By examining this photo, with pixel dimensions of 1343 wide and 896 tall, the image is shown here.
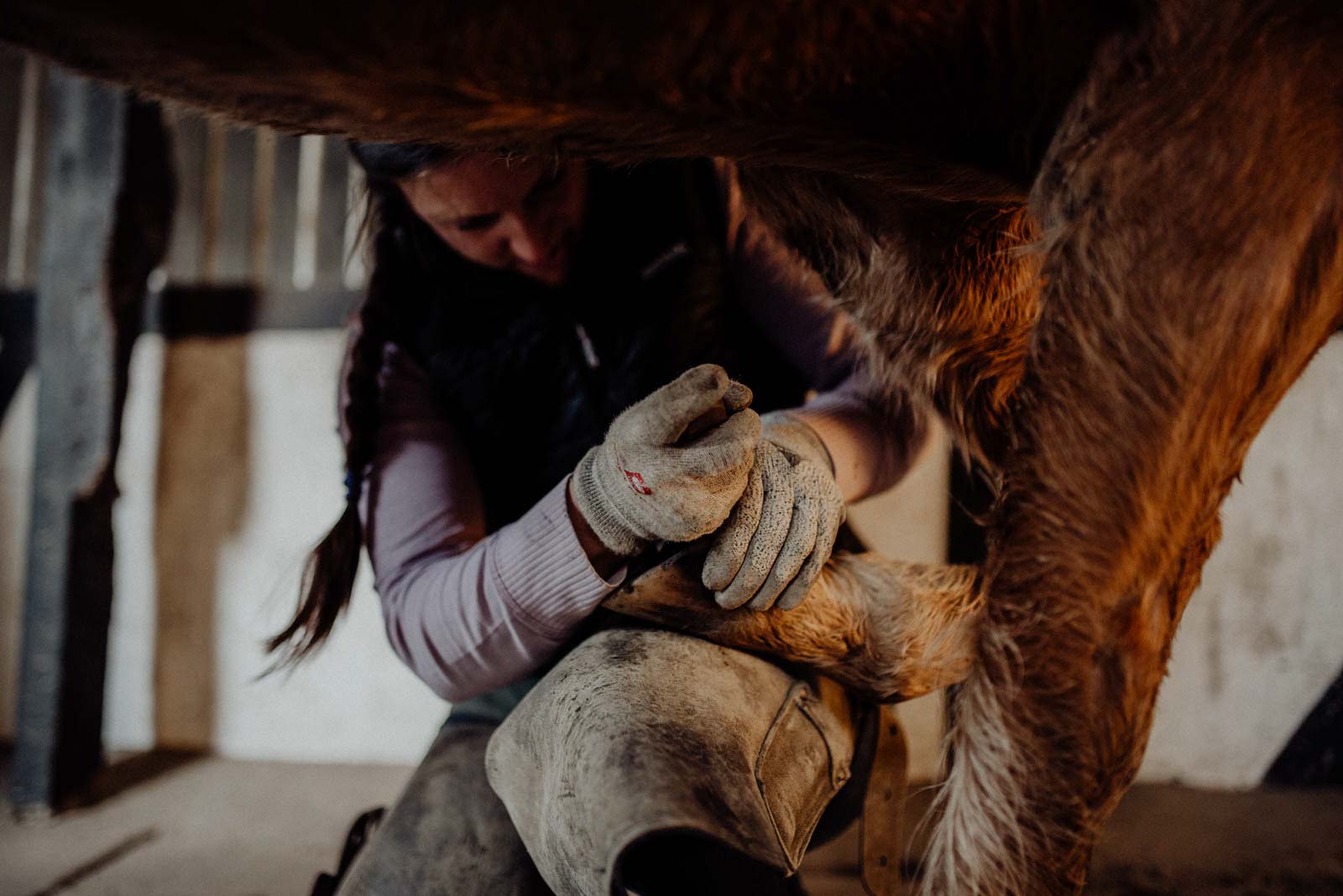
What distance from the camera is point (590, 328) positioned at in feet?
2.72

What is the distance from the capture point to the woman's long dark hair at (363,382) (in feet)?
2.60

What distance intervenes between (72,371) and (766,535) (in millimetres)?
1610

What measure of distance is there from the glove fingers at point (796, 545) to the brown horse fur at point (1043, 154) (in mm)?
126

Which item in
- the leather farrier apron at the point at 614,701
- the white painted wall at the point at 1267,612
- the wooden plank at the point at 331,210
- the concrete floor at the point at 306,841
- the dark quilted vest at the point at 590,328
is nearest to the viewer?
the leather farrier apron at the point at 614,701

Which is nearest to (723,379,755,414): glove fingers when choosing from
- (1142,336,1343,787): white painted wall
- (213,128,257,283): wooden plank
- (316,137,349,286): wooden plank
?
(1142,336,1343,787): white painted wall

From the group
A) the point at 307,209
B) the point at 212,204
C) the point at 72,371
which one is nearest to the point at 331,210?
the point at 307,209

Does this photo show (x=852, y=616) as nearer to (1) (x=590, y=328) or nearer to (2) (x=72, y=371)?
(1) (x=590, y=328)

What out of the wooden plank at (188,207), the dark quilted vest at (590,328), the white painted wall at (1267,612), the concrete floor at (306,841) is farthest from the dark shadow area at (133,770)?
the white painted wall at (1267,612)

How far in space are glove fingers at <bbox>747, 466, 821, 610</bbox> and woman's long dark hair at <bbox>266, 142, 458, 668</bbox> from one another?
1.44ft

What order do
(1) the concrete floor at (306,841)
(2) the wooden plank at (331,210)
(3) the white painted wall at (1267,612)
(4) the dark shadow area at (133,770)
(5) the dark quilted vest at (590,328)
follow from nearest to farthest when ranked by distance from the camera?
(5) the dark quilted vest at (590,328) → (1) the concrete floor at (306,841) → (3) the white painted wall at (1267,612) → (4) the dark shadow area at (133,770) → (2) the wooden plank at (331,210)

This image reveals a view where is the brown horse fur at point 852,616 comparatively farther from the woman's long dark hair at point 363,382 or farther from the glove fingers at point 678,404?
the woman's long dark hair at point 363,382

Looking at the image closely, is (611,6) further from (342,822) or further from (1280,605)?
(1280,605)

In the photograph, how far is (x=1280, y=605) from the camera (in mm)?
1516

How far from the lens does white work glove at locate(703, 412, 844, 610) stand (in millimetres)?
562
